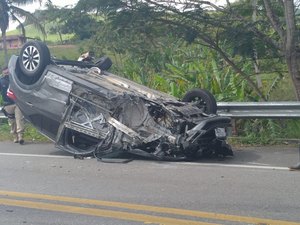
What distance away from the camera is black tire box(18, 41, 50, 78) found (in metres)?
9.67

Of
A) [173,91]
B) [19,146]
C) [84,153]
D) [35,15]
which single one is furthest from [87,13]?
[35,15]

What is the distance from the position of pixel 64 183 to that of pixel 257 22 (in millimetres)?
6138

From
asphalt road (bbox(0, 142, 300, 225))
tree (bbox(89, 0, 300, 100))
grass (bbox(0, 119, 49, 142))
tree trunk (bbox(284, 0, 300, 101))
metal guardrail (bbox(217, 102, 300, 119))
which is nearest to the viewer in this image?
asphalt road (bbox(0, 142, 300, 225))

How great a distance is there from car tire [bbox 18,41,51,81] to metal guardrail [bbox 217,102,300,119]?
3233 millimetres

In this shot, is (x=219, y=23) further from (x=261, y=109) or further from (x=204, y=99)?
(x=204, y=99)

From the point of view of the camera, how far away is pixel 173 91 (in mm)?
12164

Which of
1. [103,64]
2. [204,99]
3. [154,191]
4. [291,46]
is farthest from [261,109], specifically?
[154,191]

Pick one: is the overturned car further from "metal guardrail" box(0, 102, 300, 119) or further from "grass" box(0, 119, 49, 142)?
"grass" box(0, 119, 49, 142)

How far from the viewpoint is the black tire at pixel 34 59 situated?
967cm

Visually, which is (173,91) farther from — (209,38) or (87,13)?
(87,13)

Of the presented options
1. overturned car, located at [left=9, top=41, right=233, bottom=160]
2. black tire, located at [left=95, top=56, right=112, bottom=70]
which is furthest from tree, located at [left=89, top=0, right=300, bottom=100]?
overturned car, located at [left=9, top=41, right=233, bottom=160]

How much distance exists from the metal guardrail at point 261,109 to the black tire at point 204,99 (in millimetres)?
728

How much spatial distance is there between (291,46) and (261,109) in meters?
1.60

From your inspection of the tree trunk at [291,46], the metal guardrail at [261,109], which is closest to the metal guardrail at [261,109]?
the metal guardrail at [261,109]
